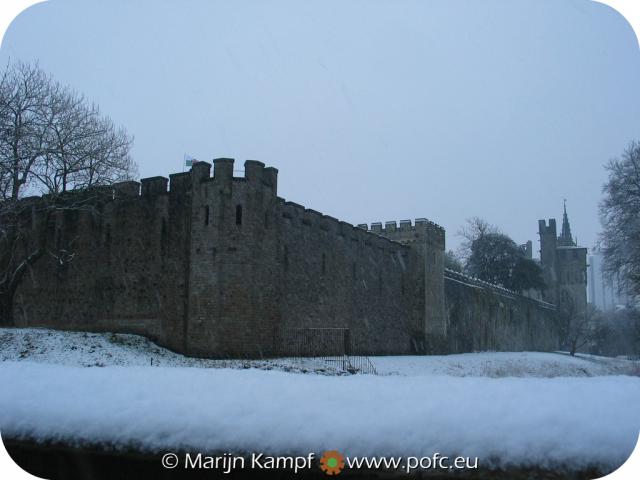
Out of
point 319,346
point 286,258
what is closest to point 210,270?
point 286,258

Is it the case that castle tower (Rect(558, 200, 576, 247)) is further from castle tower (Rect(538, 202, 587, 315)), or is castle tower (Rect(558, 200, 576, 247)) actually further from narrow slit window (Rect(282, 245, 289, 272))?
narrow slit window (Rect(282, 245, 289, 272))

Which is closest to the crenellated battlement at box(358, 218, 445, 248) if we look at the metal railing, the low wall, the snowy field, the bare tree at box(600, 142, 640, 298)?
the low wall

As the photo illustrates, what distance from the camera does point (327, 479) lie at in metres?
4.62

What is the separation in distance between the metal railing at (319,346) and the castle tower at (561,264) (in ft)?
129

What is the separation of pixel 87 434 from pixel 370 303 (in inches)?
892

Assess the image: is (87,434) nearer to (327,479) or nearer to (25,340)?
(327,479)

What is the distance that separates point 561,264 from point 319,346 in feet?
147

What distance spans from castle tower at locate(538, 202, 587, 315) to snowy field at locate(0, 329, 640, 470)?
5501 centimetres

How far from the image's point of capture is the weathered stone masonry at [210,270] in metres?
19.4

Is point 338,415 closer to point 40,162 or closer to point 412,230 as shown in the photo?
point 40,162

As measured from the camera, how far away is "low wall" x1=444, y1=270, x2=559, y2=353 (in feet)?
116

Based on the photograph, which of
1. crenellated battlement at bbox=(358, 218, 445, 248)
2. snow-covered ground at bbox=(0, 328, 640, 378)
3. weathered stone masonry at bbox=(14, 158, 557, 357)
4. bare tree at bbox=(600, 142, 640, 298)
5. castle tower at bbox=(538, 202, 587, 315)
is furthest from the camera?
castle tower at bbox=(538, 202, 587, 315)

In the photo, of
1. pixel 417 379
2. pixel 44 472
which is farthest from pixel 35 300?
pixel 417 379

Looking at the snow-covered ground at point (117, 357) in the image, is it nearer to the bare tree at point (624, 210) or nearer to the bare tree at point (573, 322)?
the bare tree at point (624, 210)
